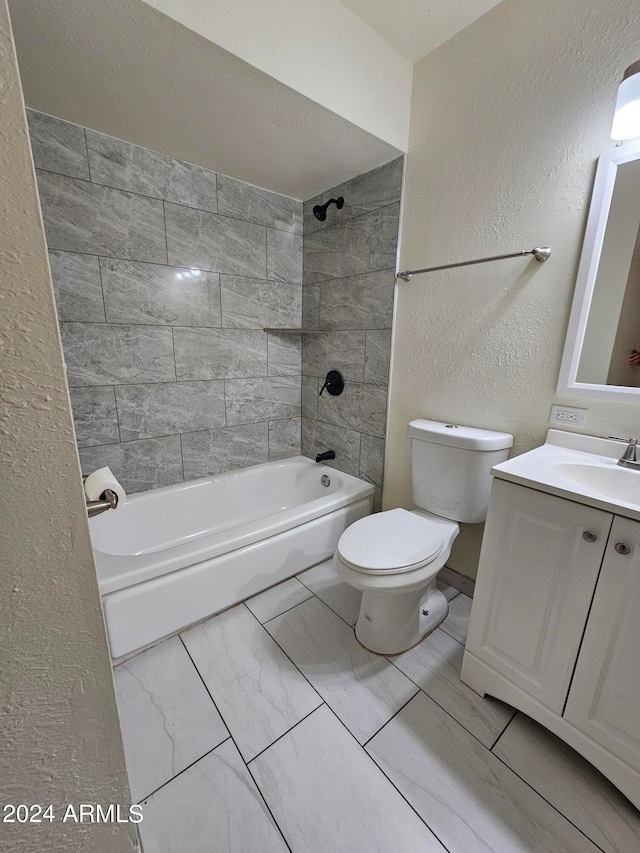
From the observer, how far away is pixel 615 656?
88 cm

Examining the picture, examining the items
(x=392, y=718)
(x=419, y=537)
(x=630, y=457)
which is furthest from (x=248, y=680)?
(x=630, y=457)

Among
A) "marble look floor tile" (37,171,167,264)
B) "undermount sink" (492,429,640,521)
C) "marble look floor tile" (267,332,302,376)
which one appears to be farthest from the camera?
"marble look floor tile" (267,332,302,376)

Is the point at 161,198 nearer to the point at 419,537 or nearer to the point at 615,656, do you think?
the point at 419,537

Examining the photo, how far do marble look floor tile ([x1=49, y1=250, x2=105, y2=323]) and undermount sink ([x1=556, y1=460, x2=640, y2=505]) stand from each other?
209cm

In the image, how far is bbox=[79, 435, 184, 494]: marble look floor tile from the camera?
1.80m

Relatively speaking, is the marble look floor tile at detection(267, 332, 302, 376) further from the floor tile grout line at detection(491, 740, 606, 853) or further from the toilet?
the floor tile grout line at detection(491, 740, 606, 853)

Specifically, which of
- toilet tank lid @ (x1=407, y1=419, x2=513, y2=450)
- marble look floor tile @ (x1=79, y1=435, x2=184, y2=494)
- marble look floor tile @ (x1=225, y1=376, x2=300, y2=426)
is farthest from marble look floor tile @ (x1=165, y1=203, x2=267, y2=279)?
toilet tank lid @ (x1=407, y1=419, x2=513, y2=450)

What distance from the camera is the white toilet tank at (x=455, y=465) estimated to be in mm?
1420

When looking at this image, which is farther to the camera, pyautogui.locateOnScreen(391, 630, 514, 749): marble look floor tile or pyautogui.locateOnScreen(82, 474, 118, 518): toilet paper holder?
pyautogui.locateOnScreen(391, 630, 514, 749): marble look floor tile

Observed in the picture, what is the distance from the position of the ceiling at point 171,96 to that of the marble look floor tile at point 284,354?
0.91m

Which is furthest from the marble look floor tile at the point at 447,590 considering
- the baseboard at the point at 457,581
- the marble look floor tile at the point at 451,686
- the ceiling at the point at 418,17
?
the ceiling at the point at 418,17

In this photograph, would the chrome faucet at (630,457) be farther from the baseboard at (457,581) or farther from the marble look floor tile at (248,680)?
the marble look floor tile at (248,680)

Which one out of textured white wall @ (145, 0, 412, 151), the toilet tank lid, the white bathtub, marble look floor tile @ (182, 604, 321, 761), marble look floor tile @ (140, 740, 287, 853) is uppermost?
textured white wall @ (145, 0, 412, 151)

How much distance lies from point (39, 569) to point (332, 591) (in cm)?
147
